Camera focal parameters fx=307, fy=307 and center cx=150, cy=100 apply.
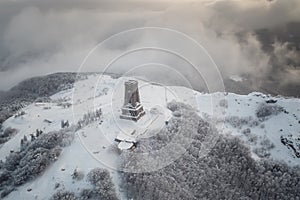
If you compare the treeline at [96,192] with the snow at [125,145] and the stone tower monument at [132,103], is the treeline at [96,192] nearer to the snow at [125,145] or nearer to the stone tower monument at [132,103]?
the snow at [125,145]

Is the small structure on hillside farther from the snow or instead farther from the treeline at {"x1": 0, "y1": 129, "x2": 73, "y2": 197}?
the treeline at {"x1": 0, "y1": 129, "x2": 73, "y2": 197}

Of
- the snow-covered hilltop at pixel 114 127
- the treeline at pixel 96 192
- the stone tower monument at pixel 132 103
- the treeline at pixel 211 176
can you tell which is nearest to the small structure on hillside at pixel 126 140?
the snow-covered hilltop at pixel 114 127

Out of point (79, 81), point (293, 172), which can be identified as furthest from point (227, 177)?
point (79, 81)

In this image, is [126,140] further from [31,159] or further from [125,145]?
[31,159]

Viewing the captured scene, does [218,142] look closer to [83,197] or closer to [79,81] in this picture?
[83,197]

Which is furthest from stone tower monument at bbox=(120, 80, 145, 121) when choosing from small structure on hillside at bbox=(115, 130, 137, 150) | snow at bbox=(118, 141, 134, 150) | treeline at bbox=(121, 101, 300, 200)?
snow at bbox=(118, 141, 134, 150)

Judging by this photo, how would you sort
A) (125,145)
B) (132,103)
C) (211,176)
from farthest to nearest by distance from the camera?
(132,103)
(211,176)
(125,145)

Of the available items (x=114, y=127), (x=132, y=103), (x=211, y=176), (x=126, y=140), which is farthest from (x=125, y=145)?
(x=211, y=176)
